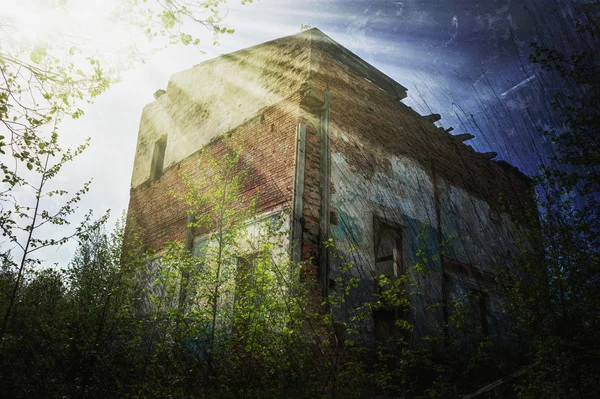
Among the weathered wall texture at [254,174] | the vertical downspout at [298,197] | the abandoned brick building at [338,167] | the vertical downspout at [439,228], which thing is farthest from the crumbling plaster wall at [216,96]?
the vertical downspout at [439,228]

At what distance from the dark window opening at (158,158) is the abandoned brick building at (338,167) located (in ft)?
0.14

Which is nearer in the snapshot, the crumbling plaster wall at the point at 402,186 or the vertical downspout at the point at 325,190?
the vertical downspout at the point at 325,190

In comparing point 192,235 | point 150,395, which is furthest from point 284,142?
point 150,395

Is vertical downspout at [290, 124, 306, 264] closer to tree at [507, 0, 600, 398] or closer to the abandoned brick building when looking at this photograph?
the abandoned brick building

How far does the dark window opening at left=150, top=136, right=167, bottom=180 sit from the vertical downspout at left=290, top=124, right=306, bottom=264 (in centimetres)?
631

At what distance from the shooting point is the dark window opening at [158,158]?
12979 mm

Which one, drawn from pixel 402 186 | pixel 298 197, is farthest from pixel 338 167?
pixel 402 186

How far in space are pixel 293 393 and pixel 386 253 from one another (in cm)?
538

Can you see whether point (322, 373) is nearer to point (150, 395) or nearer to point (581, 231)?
point (150, 395)

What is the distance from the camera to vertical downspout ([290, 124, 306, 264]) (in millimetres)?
7297

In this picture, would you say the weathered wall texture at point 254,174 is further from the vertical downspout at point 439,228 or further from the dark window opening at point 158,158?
the vertical downspout at point 439,228

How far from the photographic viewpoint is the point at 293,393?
4922mm

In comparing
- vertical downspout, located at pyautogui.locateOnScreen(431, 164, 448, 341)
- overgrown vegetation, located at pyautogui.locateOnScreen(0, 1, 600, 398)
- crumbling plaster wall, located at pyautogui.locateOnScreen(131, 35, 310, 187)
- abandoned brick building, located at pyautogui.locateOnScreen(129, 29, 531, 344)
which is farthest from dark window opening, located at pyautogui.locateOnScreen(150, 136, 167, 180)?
vertical downspout, located at pyautogui.locateOnScreen(431, 164, 448, 341)

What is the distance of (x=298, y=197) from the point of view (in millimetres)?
7730
